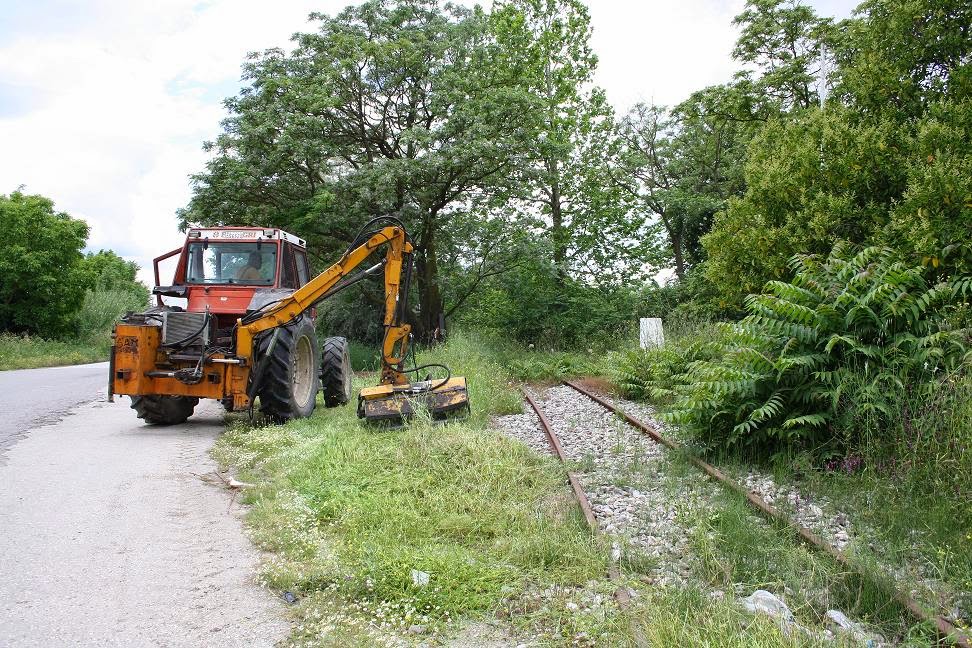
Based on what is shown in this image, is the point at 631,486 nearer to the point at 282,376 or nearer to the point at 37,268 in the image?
the point at 282,376

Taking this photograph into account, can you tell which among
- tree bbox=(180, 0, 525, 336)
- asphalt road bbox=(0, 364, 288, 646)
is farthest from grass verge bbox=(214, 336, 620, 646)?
tree bbox=(180, 0, 525, 336)

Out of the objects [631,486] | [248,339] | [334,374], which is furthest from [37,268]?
[631,486]

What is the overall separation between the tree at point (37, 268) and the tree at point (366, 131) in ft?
69.7

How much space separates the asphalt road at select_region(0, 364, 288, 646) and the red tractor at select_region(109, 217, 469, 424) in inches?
38.8

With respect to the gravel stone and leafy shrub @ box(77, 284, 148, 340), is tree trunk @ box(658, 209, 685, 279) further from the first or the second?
leafy shrub @ box(77, 284, 148, 340)

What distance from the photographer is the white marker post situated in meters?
14.6

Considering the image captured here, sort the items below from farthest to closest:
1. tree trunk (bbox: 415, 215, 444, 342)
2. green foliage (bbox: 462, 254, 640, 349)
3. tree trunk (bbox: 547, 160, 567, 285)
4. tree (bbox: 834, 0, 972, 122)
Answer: tree trunk (bbox: 415, 215, 444, 342) < tree trunk (bbox: 547, 160, 567, 285) < green foliage (bbox: 462, 254, 640, 349) < tree (bbox: 834, 0, 972, 122)

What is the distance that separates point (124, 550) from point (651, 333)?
12.1 metres

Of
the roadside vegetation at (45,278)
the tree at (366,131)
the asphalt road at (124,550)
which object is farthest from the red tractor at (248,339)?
the roadside vegetation at (45,278)

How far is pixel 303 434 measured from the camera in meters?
8.50

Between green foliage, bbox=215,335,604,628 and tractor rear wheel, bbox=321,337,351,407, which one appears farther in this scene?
tractor rear wheel, bbox=321,337,351,407

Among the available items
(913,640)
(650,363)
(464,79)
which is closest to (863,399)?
(913,640)

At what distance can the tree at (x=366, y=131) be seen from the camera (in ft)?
62.6

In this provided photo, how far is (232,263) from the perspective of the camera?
10.9 m
